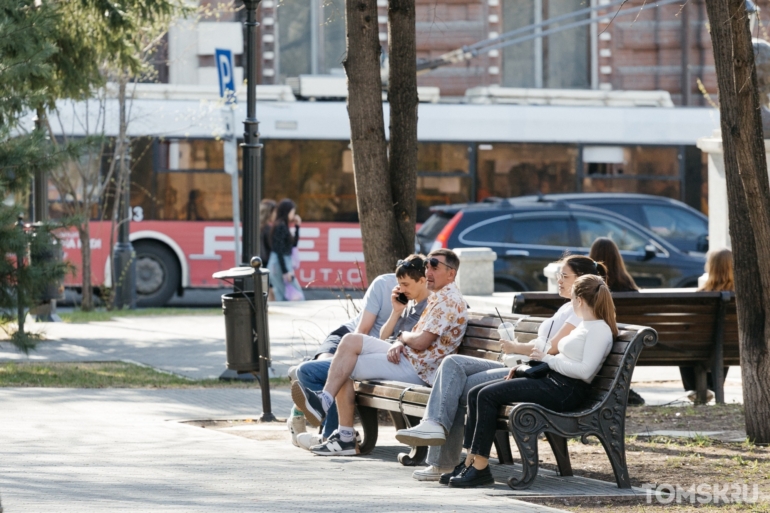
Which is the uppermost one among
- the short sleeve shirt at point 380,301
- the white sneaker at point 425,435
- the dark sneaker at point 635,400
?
the short sleeve shirt at point 380,301

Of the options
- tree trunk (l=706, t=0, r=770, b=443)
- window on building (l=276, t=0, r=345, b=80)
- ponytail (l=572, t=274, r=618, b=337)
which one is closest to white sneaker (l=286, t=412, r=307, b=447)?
ponytail (l=572, t=274, r=618, b=337)

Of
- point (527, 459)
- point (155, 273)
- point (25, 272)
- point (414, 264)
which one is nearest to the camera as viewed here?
point (527, 459)

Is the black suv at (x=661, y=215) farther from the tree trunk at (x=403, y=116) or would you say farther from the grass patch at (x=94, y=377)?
the tree trunk at (x=403, y=116)

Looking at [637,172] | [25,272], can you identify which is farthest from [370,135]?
[637,172]

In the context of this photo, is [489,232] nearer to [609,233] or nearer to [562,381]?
[609,233]

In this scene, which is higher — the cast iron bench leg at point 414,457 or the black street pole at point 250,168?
the black street pole at point 250,168

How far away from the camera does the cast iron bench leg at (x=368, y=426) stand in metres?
7.87

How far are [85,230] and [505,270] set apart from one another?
643cm

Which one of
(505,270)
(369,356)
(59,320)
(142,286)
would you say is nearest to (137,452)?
(369,356)

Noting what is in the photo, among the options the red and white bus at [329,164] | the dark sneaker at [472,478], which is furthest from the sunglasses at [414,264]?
the red and white bus at [329,164]

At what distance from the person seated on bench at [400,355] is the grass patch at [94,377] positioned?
3782 mm

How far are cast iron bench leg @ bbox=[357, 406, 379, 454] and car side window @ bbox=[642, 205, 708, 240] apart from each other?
44.9ft

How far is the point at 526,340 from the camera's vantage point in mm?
7480

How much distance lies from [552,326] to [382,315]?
1.50 metres
